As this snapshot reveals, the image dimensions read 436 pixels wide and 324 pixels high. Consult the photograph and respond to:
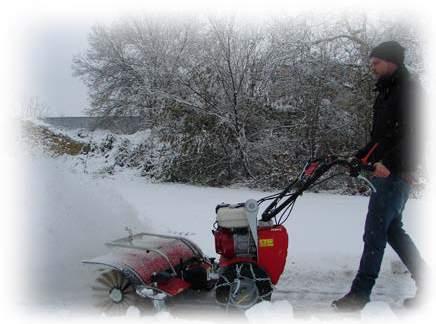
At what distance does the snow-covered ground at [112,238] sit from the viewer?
151 inches

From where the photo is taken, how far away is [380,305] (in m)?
3.37

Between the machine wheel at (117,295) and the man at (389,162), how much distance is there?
1.45 meters

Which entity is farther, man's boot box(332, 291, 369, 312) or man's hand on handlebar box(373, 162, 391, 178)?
man's boot box(332, 291, 369, 312)

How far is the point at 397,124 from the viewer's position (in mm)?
3379

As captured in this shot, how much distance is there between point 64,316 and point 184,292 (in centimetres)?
90

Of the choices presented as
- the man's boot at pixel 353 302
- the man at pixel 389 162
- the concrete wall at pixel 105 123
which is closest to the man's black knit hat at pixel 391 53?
the man at pixel 389 162

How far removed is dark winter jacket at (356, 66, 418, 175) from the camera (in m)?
3.35

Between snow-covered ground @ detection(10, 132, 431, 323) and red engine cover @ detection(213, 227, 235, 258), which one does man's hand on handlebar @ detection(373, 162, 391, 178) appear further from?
red engine cover @ detection(213, 227, 235, 258)

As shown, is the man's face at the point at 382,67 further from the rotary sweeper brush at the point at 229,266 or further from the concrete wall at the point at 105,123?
the concrete wall at the point at 105,123

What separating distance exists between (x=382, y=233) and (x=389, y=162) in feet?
1.63

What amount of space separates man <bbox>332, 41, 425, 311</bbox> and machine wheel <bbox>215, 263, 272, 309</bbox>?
53 centimetres

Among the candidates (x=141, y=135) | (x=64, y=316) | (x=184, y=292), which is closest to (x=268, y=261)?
(x=184, y=292)

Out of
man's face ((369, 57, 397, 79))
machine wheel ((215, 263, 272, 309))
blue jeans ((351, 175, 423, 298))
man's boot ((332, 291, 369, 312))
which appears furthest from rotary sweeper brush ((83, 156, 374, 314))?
man's face ((369, 57, 397, 79))

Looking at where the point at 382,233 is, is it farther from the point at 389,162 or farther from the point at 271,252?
the point at 271,252
